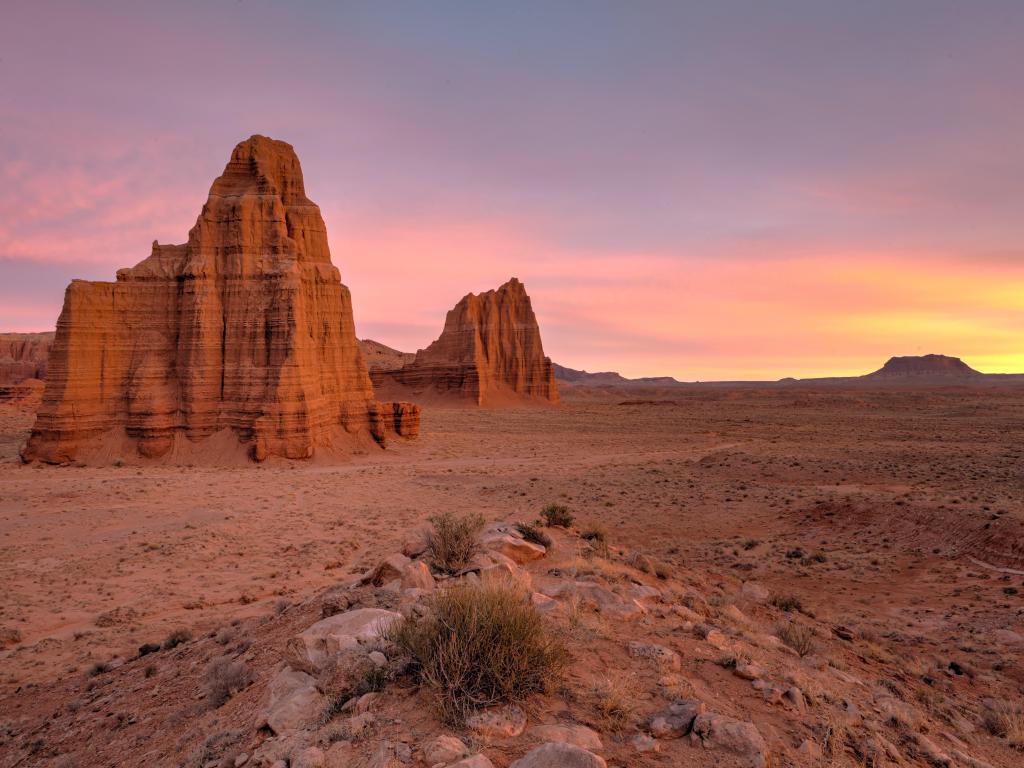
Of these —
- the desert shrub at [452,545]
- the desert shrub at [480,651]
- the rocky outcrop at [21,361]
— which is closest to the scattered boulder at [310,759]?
the desert shrub at [480,651]

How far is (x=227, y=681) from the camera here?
5.71 metres

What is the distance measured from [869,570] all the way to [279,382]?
2374 cm

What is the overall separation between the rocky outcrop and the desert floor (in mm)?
34961

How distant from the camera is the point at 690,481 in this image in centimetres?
2394

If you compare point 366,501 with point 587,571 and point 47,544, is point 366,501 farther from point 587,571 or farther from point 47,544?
point 587,571

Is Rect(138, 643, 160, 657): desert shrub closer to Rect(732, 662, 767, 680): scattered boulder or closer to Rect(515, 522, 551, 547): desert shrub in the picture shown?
Rect(515, 522, 551, 547): desert shrub

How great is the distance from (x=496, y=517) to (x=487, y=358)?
66973mm

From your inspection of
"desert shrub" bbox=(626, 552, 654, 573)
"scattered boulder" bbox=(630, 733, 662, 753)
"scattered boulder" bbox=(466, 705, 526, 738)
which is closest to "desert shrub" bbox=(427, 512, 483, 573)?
"desert shrub" bbox=(626, 552, 654, 573)

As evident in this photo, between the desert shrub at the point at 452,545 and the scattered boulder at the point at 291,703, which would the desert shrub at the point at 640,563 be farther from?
the scattered boulder at the point at 291,703

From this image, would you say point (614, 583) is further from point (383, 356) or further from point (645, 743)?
point (383, 356)

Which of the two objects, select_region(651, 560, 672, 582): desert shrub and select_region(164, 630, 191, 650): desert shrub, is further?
select_region(651, 560, 672, 582): desert shrub

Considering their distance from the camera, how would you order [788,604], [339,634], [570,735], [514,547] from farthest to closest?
1. [788,604]
2. [514,547]
3. [339,634]
4. [570,735]

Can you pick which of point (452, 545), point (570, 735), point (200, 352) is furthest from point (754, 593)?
point (200, 352)

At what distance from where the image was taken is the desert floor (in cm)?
1028
